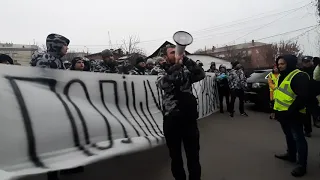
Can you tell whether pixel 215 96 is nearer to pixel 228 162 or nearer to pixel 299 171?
pixel 228 162

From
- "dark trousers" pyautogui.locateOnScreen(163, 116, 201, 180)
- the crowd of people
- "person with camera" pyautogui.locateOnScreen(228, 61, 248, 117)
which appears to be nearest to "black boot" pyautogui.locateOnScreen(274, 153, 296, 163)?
the crowd of people

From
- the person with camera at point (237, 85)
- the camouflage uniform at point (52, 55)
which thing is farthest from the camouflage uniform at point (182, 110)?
the person with camera at point (237, 85)

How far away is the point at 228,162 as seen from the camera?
14.0ft

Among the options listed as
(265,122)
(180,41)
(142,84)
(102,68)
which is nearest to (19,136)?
(180,41)

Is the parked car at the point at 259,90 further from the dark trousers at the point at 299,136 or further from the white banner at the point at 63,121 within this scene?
the white banner at the point at 63,121

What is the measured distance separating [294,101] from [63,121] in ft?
9.53

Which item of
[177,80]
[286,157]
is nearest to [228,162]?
[286,157]

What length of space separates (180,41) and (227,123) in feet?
17.6

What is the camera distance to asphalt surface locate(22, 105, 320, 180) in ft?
12.3

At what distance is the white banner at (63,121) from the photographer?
97.3 inches

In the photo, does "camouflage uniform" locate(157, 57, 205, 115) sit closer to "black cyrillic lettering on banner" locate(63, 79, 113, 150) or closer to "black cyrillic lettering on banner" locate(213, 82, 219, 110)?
"black cyrillic lettering on banner" locate(63, 79, 113, 150)

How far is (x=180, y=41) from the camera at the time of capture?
2.55 m

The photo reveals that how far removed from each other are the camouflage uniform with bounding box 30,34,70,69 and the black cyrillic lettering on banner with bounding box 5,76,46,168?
761 millimetres

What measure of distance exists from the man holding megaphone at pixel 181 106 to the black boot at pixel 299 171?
1584 mm
